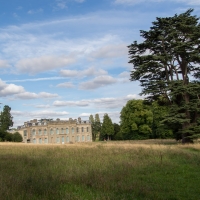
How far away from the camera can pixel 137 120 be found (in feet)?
205

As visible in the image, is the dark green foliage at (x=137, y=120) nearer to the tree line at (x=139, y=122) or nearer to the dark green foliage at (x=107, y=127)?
the tree line at (x=139, y=122)

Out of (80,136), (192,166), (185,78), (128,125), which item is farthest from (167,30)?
(80,136)

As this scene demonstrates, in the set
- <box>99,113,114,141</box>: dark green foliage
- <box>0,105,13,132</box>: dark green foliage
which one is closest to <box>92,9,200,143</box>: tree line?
<box>99,113,114,141</box>: dark green foliage

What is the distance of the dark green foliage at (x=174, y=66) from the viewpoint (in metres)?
24.9

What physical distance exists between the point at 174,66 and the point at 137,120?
1419 inches

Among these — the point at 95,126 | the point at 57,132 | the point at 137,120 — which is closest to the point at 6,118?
the point at 57,132

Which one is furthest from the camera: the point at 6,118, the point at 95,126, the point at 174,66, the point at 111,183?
the point at 95,126

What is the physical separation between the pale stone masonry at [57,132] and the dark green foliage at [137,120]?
92.8 ft

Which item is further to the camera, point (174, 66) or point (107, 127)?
point (107, 127)

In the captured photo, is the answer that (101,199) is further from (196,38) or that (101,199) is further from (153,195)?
(196,38)

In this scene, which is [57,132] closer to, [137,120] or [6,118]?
[6,118]

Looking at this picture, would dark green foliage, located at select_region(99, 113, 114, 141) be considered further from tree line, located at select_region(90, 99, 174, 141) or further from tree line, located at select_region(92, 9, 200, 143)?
tree line, located at select_region(92, 9, 200, 143)

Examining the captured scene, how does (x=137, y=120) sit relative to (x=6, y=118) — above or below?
below

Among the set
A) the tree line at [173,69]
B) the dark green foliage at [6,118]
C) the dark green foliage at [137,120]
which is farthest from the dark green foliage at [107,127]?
the tree line at [173,69]
